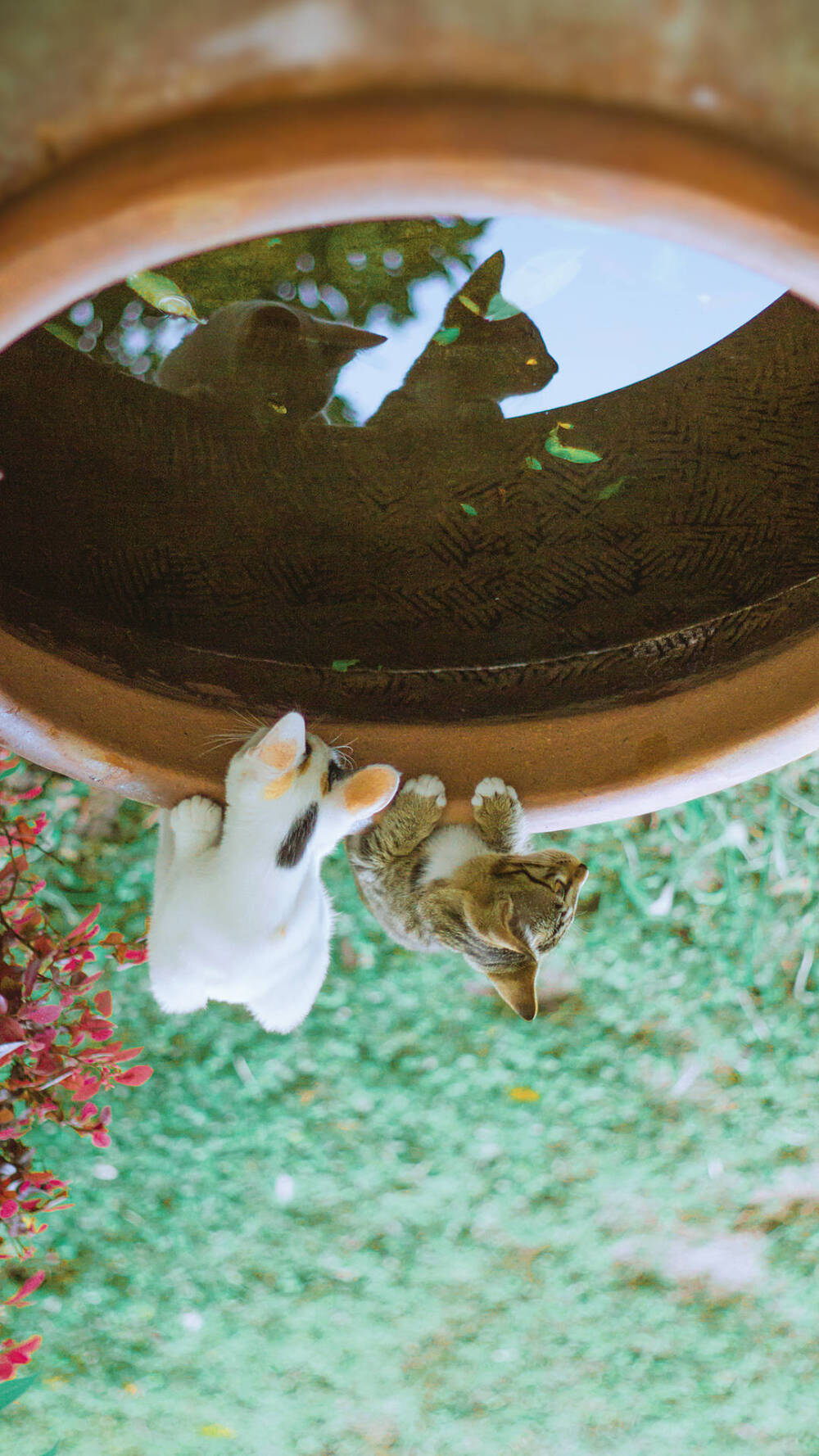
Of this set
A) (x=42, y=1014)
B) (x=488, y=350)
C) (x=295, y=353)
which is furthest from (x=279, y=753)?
(x=488, y=350)

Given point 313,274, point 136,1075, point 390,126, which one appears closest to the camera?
point 390,126

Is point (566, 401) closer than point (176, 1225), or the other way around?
point (566, 401)

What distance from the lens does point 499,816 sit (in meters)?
1.64

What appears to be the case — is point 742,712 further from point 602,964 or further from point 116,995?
point 116,995

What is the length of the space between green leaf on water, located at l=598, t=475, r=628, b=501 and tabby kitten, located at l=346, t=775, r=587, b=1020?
17.9 inches

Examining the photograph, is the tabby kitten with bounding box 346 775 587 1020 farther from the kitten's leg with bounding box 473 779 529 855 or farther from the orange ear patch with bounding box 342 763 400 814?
the orange ear patch with bounding box 342 763 400 814

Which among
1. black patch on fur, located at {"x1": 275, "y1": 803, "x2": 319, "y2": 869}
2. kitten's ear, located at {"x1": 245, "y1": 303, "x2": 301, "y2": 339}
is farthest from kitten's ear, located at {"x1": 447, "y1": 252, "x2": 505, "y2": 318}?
black patch on fur, located at {"x1": 275, "y1": 803, "x2": 319, "y2": 869}

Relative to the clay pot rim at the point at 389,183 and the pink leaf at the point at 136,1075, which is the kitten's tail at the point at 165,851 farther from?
the clay pot rim at the point at 389,183

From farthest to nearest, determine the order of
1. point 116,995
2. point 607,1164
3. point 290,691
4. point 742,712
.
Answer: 1. point 607,1164
2. point 116,995
3. point 290,691
4. point 742,712

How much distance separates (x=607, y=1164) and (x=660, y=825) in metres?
0.82

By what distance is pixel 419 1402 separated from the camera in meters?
2.68

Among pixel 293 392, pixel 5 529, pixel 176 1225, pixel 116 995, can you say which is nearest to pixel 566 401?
pixel 293 392

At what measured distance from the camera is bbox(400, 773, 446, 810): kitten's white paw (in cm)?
163

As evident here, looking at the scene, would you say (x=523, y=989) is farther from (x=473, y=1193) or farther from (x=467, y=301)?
(x=473, y=1193)
